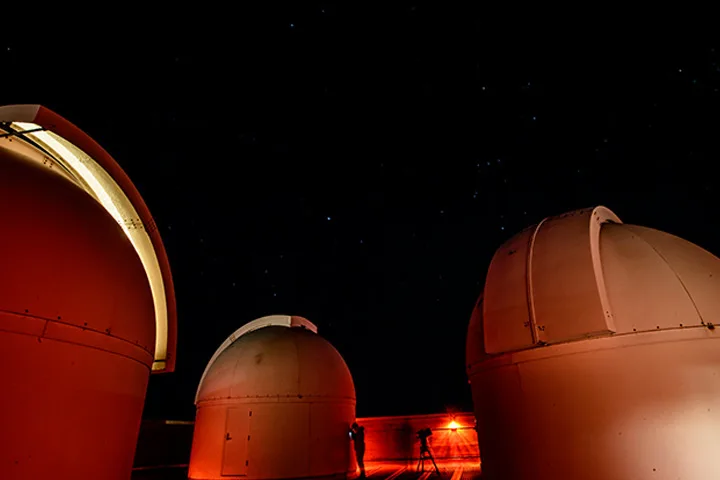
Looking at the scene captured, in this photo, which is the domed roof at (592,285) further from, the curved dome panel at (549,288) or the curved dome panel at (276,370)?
the curved dome panel at (276,370)

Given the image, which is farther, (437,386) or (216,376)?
(437,386)

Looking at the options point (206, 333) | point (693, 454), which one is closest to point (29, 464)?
point (693, 454)

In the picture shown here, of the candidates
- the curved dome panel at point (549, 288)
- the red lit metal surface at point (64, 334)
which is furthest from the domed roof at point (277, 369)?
the curved dome panel at point (549, 288)

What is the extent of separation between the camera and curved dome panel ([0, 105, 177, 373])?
159 inches

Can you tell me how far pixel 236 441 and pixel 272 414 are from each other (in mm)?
1025

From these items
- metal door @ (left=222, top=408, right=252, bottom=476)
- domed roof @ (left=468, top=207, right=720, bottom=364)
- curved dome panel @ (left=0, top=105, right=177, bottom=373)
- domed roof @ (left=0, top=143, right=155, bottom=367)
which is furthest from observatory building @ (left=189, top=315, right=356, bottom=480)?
domed roof @ (left=0, top=143, right=155, bottom=367)

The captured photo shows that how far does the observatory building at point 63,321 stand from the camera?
9.96ft

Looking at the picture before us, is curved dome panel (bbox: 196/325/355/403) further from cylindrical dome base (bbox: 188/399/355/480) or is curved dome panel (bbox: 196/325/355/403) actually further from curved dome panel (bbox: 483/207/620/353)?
curved dome panel (bbox: 483/207/620/353)

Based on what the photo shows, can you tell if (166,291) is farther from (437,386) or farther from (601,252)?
(437,386)

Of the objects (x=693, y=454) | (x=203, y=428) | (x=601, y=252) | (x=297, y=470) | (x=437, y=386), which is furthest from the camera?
(x=437, y=386)

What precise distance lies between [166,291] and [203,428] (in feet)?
20.5

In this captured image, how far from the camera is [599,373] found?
177 inches

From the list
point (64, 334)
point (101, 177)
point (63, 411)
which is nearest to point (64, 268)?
point (64, 334)

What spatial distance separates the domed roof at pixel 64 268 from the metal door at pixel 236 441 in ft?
19.5
